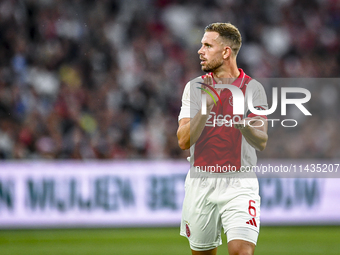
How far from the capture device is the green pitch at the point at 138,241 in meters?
7.46

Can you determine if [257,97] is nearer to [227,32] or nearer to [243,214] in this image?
[227,32]

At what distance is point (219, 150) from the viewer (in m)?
4.26

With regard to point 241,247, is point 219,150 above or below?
above

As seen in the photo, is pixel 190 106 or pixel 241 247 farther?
pixel 190 106

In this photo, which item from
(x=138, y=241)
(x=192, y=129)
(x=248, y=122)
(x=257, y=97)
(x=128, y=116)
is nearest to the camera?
(x=248, y=122)

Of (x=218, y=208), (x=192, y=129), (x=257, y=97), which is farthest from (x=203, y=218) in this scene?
(x=257, y=97)

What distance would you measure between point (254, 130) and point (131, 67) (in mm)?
8160

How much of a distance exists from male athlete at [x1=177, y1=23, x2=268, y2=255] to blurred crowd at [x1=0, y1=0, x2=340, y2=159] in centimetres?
573

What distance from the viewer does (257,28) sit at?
13.1m

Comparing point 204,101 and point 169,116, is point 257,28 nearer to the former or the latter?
point 169,116

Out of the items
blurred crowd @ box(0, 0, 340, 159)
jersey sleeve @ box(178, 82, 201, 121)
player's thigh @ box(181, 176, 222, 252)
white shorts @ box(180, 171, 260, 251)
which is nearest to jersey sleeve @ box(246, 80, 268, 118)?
jersey sleeve @ box(178, 82, 201, 121)

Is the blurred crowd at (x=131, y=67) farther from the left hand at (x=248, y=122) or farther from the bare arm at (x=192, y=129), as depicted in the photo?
the left hand at (x=248, y=122)

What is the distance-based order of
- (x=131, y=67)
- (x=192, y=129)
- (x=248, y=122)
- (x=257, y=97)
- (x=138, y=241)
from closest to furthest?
(x=248, y=122)
(x=192, y=129)
(x=257, y=97)
(x=138, y=241)
(x=131, y=67)

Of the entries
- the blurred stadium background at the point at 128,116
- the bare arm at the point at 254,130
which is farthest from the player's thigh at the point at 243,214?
the blurred stadium background at the point at 128,116
